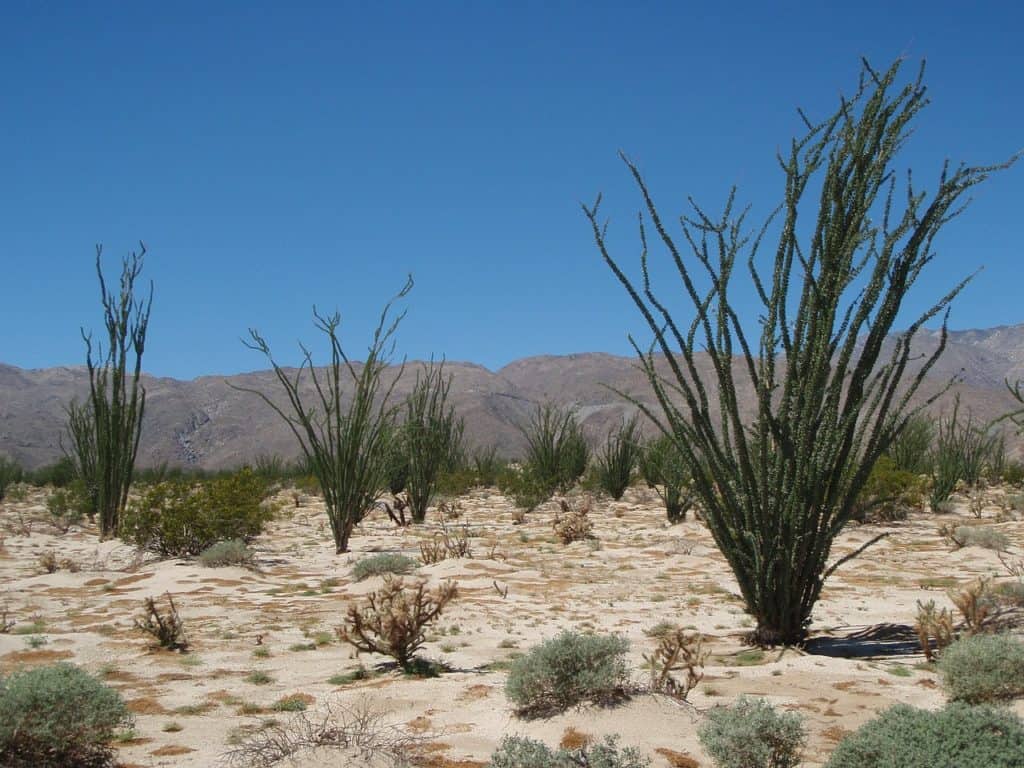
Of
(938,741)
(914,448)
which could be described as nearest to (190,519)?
(938,741)

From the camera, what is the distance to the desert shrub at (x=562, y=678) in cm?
438

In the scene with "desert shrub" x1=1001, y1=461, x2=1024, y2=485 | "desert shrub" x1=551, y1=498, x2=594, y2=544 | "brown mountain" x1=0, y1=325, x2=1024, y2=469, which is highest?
"brown mountain" x1=0, y1=325, x2=1024, y2=469

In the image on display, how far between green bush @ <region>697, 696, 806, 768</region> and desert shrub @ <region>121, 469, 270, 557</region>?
8183mm

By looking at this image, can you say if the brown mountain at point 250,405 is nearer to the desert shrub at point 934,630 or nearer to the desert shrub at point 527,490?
the desert shrub at point 527,490

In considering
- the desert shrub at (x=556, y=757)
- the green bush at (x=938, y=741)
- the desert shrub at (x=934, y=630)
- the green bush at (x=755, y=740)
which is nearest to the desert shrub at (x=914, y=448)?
the desert shrub at (x=934, y=630)

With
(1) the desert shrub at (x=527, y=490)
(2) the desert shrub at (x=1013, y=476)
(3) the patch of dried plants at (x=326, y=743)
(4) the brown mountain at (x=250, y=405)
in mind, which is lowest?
(3) the patch of dried plants at (x=326, y=743)

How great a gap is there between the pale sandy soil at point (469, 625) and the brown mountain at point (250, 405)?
39596 millimetres

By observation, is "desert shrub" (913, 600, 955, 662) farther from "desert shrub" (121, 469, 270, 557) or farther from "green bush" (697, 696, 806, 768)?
"desert shrub" (121, 469, 270, 557)

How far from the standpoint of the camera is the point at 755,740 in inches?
139

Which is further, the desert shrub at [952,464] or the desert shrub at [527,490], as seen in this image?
the desert shrub at [527,490]

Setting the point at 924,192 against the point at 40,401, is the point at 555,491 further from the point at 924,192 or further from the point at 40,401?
the point at 40,401

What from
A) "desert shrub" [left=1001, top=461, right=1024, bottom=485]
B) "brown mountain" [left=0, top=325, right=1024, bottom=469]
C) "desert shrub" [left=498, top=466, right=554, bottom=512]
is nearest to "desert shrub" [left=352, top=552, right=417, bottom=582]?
"desert shrub" [left=498, top=466, right=554, bottom=512]

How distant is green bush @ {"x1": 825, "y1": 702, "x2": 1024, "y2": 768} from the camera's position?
3.02 meters

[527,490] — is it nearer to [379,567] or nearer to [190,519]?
[190,519]
